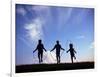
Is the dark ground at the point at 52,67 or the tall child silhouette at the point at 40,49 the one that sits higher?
the tall child silhouette at the point at 40,49

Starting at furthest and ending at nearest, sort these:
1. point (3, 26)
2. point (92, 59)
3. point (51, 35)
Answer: point (92, 59) < point (51, 35) < point (3, 26)

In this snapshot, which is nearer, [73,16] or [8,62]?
[8,62]

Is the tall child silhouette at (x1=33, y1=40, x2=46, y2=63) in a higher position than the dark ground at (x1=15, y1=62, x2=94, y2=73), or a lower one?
higher

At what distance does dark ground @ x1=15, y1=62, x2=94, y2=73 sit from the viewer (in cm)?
200

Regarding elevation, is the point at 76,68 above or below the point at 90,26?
below

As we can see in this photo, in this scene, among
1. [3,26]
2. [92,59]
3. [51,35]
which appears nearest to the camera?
[3,26]

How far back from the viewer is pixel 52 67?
81.7 inches

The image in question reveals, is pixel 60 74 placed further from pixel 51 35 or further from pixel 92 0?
pixel 92 0

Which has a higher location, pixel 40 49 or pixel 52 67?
pixel 40 49

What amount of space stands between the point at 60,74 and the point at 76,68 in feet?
0.56

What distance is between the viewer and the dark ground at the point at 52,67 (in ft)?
6.55
